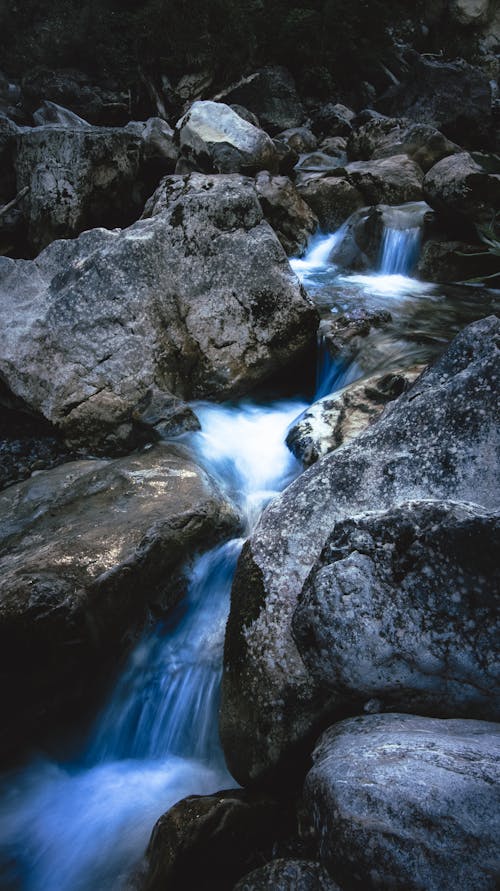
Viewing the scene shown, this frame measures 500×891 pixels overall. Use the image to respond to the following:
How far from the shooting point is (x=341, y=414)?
5.19m

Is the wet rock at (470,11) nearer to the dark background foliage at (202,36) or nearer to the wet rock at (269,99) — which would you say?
the dark background foliage at (202,36)

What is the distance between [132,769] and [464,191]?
9548 mm

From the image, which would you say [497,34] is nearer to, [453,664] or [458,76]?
[458,76]

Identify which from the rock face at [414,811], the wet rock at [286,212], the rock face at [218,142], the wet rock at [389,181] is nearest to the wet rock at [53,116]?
the rock face at [218,142]

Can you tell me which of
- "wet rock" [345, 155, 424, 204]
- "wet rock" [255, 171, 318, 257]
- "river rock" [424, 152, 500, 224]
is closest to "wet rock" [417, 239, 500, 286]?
"river rock" [424, 152, 500, 224]

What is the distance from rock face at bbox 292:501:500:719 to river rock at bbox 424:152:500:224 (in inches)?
309

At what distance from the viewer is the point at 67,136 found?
9.20 m

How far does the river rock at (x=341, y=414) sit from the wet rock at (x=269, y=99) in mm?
17088

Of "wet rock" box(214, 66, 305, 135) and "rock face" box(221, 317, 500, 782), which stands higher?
"wet rock" box(214, 66, 305, 135)

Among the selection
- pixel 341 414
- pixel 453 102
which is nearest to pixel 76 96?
pixel 453 102

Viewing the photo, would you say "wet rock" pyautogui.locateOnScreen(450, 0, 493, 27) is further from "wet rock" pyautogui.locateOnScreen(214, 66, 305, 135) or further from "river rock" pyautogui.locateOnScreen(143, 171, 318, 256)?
"river rock" pyautogui.locateOnScreen(143, 171, 318, 256)

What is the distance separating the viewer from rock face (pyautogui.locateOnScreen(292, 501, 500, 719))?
2264 millimetres

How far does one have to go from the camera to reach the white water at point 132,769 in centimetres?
310

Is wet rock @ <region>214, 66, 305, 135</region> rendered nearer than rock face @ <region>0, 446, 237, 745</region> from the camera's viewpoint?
No
